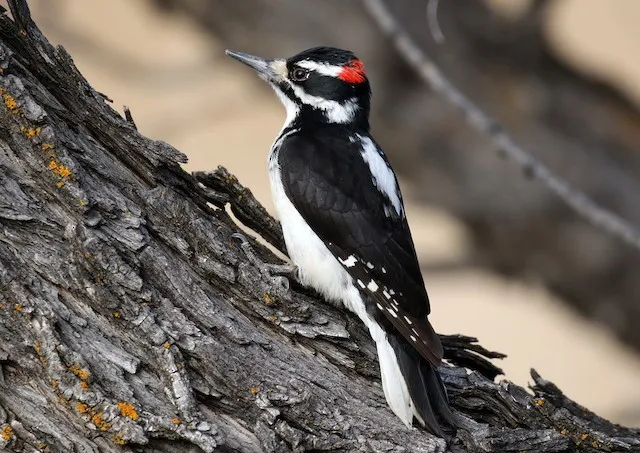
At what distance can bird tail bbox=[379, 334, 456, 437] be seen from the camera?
9.13 ft

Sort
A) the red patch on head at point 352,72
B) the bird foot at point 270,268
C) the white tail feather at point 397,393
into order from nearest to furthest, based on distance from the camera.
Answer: the white tail feather at point 397,393, the bird foot at point 270,268, the red patch on head at point 352,72

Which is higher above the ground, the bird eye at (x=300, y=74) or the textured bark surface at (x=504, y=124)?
the textured bark surface at (x=504, y=124)

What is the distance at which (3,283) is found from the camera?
98.0 inches

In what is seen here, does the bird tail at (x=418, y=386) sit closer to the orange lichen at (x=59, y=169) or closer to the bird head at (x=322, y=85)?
the orange lichen at (x=59, y=169)

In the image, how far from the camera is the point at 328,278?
319 cm

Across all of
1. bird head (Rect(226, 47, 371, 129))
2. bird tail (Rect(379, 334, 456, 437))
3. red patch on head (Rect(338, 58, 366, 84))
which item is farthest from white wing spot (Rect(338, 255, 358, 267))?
red patch on head (Rect(338, 58, 366, 84))

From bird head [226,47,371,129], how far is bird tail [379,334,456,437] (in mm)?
1156

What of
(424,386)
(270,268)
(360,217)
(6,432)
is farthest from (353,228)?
(6,432)

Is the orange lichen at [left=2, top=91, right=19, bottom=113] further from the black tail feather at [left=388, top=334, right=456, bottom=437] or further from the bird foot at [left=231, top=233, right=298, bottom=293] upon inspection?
the black tail feather at [left=388, top=334, right=456, bottom=437]

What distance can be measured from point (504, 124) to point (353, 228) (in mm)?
2521

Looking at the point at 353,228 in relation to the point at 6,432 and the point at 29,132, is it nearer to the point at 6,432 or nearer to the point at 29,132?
the point at 29,132

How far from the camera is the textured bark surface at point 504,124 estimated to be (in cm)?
553

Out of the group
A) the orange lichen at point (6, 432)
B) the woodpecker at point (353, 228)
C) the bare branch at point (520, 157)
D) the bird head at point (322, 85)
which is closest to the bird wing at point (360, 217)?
the woodpecker at point (353, 228)

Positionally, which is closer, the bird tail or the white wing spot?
the bird tail
